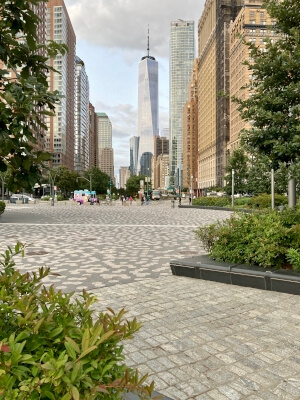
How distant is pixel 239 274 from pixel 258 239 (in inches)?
31.4

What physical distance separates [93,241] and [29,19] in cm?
1193

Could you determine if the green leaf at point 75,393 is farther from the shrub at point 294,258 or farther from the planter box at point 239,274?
the shrub at point 294,258

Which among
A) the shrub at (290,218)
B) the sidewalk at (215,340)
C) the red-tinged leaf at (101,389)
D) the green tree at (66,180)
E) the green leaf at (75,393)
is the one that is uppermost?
the green tree at (66,180)

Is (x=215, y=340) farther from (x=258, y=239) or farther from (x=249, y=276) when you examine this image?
(x=258, y=239)

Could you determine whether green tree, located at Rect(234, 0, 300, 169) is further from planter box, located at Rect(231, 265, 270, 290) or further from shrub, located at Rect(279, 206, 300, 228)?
planter box, located at Rect(231, 265, 270, 290)

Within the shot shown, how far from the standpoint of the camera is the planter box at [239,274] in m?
6.35

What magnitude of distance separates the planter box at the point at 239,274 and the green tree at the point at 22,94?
18.0 feet

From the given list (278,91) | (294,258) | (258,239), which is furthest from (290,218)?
(278,91)

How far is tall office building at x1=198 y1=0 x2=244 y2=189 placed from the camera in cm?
13288

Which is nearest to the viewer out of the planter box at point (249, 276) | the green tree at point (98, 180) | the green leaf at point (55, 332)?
the green leaf at point (55, 332)

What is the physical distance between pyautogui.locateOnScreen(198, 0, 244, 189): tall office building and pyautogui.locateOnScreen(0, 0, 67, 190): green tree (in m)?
120

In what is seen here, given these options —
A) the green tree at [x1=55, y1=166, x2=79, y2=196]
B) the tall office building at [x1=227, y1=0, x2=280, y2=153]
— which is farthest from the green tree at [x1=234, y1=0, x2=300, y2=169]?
the green tree at [x1=55, y1=166, x2=79, y2=196]

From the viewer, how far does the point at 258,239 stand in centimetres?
711

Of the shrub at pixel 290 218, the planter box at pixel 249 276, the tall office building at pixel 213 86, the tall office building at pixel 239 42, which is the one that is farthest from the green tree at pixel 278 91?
the tall office building at pixel 213 86
